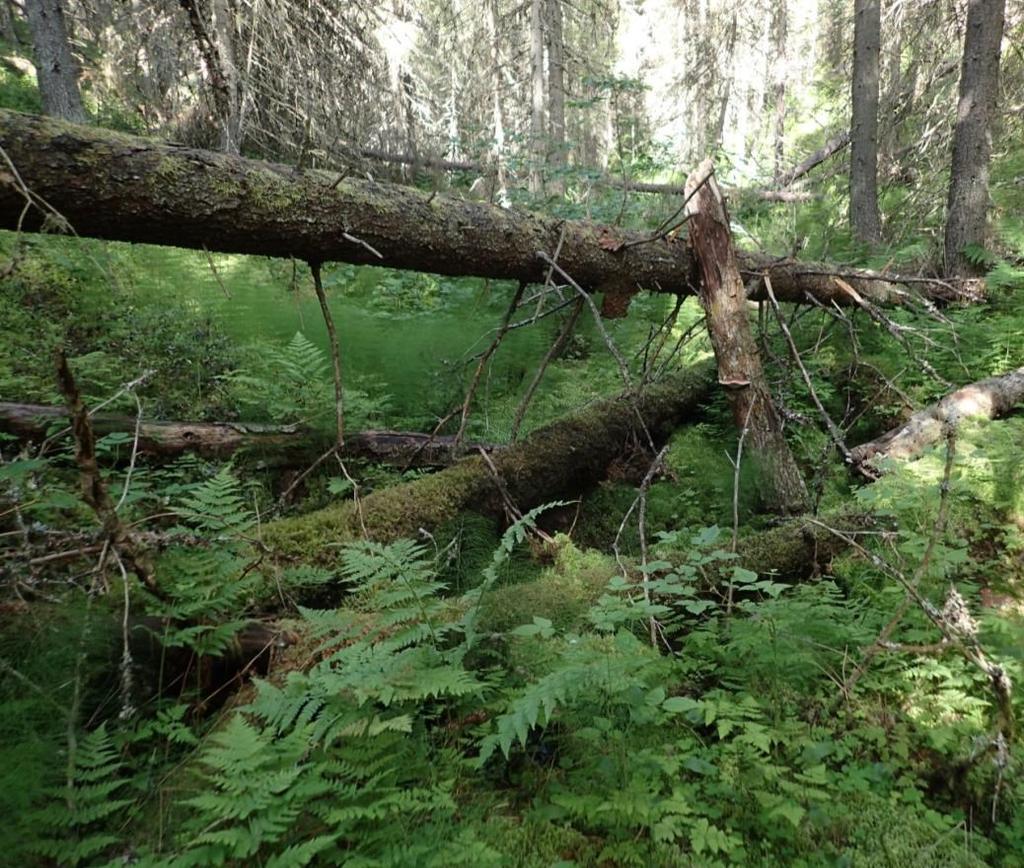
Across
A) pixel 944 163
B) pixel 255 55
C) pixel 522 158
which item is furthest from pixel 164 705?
pixel 944 163

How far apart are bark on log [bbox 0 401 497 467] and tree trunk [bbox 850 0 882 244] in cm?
668

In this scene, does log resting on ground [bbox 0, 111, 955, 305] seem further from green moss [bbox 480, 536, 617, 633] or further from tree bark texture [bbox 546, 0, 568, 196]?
tree bark texture [bbox 546, 0, 568, 196]

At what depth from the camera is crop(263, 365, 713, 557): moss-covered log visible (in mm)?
3123

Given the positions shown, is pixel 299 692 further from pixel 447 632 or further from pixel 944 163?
pixel 944 163

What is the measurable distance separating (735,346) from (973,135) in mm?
5087

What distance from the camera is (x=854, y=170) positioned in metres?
7.64

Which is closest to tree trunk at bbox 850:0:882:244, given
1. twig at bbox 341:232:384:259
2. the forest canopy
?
the forest canopy

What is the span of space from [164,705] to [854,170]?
935 centimetres

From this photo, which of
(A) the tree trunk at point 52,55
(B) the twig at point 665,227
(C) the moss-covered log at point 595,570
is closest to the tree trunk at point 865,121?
(B) the twig at point 665,227

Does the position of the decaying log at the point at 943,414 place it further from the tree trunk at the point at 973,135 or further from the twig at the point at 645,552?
the tree trunk at the point at 973,135

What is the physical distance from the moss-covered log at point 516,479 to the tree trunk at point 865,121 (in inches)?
167

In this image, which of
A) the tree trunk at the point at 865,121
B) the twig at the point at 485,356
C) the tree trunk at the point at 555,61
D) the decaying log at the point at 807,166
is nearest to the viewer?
the twig at the point at 485,356

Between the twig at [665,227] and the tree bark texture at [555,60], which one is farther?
the tree bark texture at [555,60]

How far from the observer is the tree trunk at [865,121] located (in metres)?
7.25
